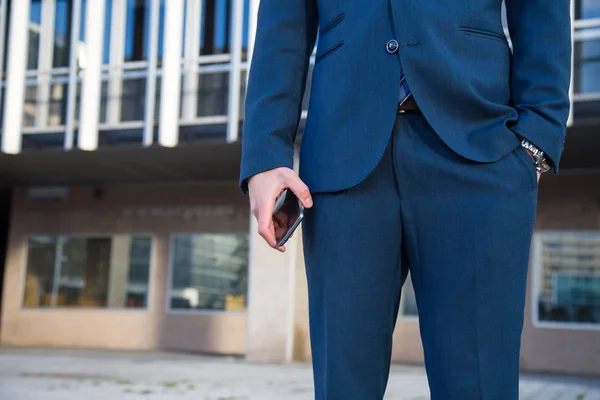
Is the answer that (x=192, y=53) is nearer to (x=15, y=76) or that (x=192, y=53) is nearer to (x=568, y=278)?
(x=15, y=76)

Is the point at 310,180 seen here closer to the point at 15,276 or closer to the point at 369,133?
the point at 369,133

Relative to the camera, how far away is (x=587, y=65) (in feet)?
38.7

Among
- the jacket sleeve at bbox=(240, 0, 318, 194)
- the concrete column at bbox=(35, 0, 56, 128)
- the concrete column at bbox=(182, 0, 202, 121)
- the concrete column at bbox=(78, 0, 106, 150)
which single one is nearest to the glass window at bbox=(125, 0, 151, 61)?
the concrete column at bbox=(78, 0, 106, 150)

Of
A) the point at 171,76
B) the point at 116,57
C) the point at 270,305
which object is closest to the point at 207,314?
the point at 270,305

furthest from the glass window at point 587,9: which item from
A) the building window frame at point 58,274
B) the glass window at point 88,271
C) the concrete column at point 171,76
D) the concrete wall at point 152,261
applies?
the glass window at point 88,271

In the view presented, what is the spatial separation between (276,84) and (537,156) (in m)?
0.52

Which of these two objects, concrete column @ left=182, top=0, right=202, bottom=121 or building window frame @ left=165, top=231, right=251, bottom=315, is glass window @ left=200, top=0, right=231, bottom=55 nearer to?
concrete column @ left=182, top=0, right=202, bottom=121

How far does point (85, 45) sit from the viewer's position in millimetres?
14883

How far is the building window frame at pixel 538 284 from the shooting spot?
1434 cm

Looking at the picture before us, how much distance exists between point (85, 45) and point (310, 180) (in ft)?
46.3

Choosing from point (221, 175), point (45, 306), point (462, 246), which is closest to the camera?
point (462, 246)

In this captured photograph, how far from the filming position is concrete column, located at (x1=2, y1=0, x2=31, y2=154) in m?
14.7

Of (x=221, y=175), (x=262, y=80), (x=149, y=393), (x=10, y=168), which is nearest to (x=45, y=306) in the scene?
(x=10, y=168)

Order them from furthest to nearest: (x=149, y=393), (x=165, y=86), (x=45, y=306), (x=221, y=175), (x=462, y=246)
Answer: (x=45, y=306)
(x=221, y=175)
(x=165, y=86)
(x=149, y=393)
(x=462, y=246)
